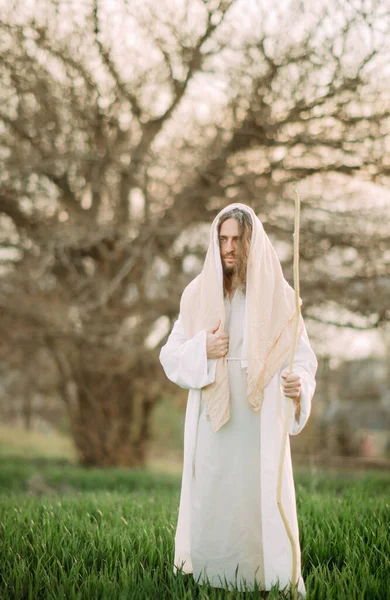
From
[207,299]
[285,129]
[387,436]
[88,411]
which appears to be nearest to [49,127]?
[285,129]

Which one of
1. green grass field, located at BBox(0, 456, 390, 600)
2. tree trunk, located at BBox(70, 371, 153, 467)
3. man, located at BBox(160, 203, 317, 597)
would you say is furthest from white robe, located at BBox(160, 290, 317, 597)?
tree trunk, located at BBox(70, 371, 153, 467)

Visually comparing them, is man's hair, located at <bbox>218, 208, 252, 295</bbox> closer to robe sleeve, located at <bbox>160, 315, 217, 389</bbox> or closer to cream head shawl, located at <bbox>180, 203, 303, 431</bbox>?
cream head shawl, located at <bbox>180, 203, 303, 431</bbox>

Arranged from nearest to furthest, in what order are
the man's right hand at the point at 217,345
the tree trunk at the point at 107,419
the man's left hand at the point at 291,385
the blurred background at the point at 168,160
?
the man's left hand at the point at 291,385, the man's right hand at the point at 217,345, the blurred background at the point at 168,160, the tree trunk at the point at 107,419

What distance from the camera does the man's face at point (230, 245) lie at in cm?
309

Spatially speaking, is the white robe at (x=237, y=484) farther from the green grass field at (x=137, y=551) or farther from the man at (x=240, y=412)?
the green grass field at (x=137, y=551)

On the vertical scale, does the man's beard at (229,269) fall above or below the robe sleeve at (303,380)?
above

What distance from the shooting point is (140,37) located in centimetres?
780

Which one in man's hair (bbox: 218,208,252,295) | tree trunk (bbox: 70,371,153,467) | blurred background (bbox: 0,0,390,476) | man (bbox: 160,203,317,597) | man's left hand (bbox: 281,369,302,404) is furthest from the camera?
tree trunk (bbox: 70,371,153,467)

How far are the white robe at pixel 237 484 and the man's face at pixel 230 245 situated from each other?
0.38 metres

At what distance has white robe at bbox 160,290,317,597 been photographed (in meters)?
2.82

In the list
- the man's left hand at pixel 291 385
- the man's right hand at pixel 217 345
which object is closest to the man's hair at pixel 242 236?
the man's right hand at pixel 217 345

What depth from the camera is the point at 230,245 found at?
3.09 metres

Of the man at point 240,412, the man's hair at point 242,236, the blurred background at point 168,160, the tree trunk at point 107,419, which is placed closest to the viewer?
the man at point 240,412

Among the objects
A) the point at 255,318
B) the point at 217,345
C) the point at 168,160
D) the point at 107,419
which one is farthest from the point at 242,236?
the point at 107,419
